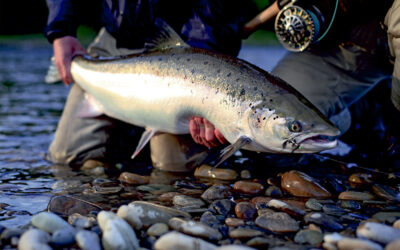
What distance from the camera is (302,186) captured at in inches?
103

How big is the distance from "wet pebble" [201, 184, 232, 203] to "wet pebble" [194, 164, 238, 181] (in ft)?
1.27

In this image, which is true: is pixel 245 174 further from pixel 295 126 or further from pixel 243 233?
pixel 243 233

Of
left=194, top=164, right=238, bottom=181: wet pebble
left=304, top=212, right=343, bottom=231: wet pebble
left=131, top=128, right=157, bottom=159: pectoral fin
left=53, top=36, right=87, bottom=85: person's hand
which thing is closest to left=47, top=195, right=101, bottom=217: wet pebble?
left=131, top=128, right=157, bottom=159: pectoral fin

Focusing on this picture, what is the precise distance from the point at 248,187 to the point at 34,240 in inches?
54.1

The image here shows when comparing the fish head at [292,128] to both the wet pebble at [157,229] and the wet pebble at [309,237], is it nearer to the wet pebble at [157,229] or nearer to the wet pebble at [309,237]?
the wet pebble at [309,237]

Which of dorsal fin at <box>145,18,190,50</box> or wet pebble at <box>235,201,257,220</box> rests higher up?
dorsal fin at <box>145,18,190,50</box>

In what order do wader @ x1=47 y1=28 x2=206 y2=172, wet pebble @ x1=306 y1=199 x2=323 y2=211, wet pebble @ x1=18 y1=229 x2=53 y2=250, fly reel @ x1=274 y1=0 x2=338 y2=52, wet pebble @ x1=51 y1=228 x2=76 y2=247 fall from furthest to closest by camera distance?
wader @ x1=47 y1=28 x2=206 y2=172 → fly reel @ x1=274 y1=0 x2=338 y2=52 → wet pebble @ x1=306 y1=199 x2=323 y2=211 → wet pebble @ x1=51 y1=228 x2=76 y2=247 → wet pebble @ x1=18 y1=229 x2=53 y2=250

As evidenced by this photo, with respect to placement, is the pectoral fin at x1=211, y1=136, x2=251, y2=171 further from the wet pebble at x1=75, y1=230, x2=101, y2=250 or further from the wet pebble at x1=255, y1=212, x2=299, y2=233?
the wet pebble at x1=75, y1=230, x2=101, y2=250

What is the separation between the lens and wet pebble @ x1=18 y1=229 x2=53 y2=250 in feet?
5.56

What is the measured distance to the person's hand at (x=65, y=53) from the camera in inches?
148

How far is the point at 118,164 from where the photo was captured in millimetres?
3531

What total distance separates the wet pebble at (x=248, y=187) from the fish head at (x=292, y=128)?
35 cm

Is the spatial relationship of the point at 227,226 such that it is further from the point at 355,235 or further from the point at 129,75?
the point at 129,75

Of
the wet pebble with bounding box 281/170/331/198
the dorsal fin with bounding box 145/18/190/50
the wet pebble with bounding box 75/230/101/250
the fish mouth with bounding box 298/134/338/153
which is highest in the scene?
the dorsal fin with bounding box 145/18/190/50
